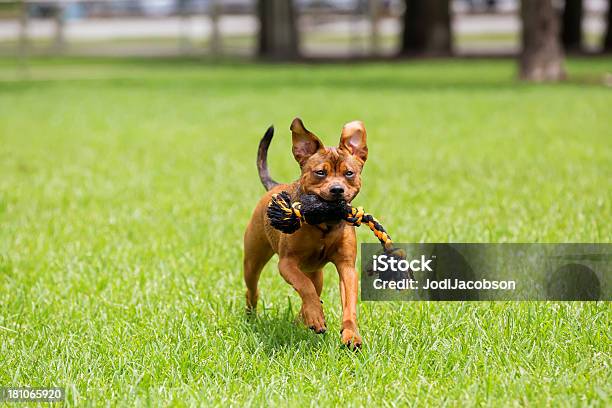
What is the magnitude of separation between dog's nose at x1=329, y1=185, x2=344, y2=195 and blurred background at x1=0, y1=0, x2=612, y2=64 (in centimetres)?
1583

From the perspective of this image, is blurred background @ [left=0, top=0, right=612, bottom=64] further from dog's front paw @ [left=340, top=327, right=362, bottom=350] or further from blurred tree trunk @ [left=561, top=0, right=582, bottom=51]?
dog's front paw @ [left=340, top=327, right=362, bottom=350]

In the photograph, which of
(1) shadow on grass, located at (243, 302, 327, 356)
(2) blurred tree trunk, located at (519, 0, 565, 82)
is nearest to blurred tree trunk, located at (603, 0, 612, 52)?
(2) blurred tree trunk, located at (519, 0, 565, 82)

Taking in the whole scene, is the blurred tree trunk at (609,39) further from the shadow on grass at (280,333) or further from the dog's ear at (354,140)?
the dog's ear at (354,140)

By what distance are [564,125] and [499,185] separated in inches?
185

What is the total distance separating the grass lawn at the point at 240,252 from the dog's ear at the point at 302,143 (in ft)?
2.47

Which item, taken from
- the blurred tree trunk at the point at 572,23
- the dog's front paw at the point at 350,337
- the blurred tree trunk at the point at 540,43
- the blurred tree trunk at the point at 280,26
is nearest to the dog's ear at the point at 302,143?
the dog's front paw at the point at 350,337

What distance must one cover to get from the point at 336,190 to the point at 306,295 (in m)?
0.42

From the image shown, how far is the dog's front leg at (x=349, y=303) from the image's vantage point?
3.44 metres

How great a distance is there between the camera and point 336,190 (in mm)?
3334

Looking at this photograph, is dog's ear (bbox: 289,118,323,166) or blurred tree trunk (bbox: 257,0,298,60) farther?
blurred tree trunk (bbox: 257,0,298,60)

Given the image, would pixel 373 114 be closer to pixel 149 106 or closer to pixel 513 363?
pixel 149 106

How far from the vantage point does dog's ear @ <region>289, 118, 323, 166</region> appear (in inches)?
138

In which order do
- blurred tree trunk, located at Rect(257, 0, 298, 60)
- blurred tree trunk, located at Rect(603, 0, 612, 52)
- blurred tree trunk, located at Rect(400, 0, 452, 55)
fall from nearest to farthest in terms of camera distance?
1. blurred tree trunk, located at Rect(257, 0, 298, 60)
2. blurred tree trunk, located at Rect(603, 0, 612, 52)
3. blurred tree trunk, located at Rect(400, 0, 452, 55)

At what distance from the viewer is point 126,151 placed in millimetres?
10500
